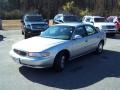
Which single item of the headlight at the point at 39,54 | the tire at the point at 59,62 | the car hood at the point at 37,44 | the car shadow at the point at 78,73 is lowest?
the car shadow at the point at 78,73

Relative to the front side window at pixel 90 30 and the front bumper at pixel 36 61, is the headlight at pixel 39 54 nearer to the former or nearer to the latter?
the front bumper at pixel 36 61

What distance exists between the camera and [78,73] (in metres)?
8.58

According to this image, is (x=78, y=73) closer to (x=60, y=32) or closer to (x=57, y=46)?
(x=57, y=46)

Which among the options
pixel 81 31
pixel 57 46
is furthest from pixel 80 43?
pixel 57 46

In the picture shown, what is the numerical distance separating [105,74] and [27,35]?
36.3 feet

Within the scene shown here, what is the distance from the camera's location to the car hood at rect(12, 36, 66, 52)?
8.29m

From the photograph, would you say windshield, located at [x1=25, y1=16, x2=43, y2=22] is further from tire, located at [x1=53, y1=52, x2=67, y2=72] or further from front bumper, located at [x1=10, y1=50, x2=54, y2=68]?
front bumper, located at [x1=10, y1=50, x2=54, y2=68]

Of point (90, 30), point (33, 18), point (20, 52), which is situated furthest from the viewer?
point (33, 18)

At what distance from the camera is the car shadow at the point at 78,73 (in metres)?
7.52

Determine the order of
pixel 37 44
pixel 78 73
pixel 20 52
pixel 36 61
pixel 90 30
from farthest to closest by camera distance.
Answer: pixel 90 30 → pixel 37 44 → pixel 78 73 → pixel 20 52 → pixel 36 61

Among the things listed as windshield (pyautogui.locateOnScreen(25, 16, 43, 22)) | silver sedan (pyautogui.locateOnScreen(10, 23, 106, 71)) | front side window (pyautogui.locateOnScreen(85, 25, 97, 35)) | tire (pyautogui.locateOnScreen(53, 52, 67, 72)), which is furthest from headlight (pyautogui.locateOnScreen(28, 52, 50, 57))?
windshield (pyautogui.locateOnScreen(25, 16, 43, 22))

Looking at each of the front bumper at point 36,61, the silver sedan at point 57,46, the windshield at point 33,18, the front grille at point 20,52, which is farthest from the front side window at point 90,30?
the windshield at point 33,18

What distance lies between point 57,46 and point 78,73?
1122 mm

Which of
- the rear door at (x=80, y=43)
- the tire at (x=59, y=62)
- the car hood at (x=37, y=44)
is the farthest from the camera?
the rear door at (x=80, y=43)
